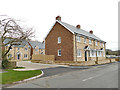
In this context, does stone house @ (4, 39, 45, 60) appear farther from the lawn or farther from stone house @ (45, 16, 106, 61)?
the lawn

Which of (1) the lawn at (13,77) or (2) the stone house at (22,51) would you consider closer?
(1) the lawn at (13,77)

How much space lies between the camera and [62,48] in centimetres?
2380

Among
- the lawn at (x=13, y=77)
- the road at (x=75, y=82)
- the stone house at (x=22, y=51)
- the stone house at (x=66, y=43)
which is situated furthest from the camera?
the stone house at (x=22, y=51)

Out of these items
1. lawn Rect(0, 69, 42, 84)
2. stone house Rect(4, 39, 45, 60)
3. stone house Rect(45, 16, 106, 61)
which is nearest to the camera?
lawn Rect(0, 69, 42, 84)

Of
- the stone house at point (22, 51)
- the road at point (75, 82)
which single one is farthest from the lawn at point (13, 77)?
the stone house at point (22, 51)

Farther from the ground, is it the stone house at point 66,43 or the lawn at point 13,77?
the stone house at point 66,43

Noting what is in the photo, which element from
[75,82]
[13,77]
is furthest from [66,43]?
[75,82]

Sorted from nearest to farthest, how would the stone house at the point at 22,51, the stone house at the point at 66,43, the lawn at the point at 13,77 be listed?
the lawn at the point at 13,77 < the stone house at the point at 66,43 < the stone house at the point at 22,51

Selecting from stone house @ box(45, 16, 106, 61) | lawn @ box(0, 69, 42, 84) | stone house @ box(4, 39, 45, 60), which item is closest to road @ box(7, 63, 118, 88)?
lawn @ box(0, 69, 42, 84)

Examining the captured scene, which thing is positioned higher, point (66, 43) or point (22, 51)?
point (66, 43)

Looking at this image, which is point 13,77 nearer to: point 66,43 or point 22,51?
point 66,43

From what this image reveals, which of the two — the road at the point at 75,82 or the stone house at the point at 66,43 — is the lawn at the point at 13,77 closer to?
the road at the point at 75,82

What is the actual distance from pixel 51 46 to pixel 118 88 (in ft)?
68.4

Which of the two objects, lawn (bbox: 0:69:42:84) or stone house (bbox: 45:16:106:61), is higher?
stone house (bbox: 45:16:106:61)
